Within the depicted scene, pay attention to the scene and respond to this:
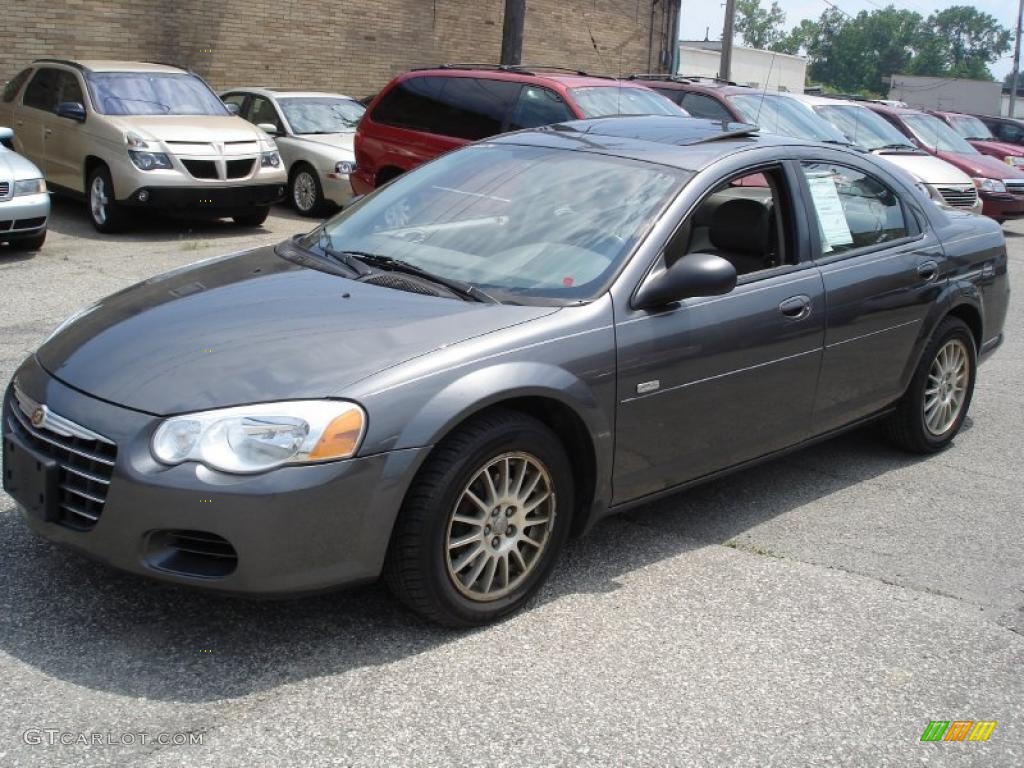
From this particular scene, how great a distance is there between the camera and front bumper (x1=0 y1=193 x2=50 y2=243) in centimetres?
1038

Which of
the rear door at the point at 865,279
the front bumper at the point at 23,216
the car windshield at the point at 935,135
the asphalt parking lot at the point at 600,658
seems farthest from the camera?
the car windshield at the point at 935,135

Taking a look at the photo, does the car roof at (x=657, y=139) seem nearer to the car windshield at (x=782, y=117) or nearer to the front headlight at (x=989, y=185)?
the car windshield at (x=782, y=117)

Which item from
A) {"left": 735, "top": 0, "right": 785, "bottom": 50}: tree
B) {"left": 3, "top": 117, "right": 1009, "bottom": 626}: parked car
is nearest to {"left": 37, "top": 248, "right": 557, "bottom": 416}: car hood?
{"left": 3, "top": 117, "right": 1009, "bottom": 626}: parked car

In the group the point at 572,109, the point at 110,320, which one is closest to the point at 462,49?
the point at 572,109

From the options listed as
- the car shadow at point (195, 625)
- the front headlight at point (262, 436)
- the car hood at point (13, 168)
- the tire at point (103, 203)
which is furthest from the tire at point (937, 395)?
the tire at point (103, 203)

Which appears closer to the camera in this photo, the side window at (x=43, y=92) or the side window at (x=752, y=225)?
the side window at (x=752, y=225)

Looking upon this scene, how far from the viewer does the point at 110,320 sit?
4211mm

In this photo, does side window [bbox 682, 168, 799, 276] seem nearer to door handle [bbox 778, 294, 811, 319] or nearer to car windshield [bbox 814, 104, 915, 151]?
door handle [bbox 778, 294, 811, 319]

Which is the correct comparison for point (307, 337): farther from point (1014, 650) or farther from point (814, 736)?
point (1014, 650)

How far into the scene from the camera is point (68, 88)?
1302 centimetres

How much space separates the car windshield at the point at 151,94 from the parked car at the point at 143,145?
1 cm

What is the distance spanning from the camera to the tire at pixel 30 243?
10844mm

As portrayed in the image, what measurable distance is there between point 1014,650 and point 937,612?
316mm

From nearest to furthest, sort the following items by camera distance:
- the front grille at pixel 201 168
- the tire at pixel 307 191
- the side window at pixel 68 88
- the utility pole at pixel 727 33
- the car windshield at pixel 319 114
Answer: the front grille at pixel 201 168
the side window at pixel 68 88
the tire at pixel 307 191
the car windshield at pixel 319 114
the utility pole at pixel 727 33
